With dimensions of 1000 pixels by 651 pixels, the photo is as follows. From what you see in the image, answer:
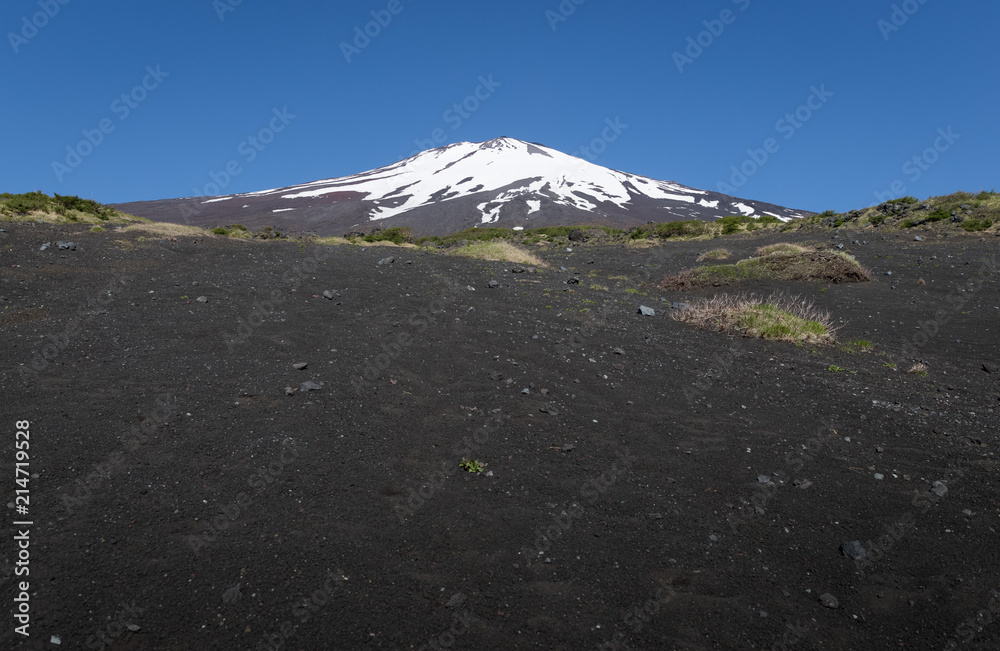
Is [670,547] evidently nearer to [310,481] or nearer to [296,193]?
[310,481]

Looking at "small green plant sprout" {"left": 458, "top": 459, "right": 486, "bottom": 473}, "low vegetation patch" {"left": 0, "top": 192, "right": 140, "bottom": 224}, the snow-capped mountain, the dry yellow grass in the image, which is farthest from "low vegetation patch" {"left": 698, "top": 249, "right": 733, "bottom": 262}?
the snow-capped mountain

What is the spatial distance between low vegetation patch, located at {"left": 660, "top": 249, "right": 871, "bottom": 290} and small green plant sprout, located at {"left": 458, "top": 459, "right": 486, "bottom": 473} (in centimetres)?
1188

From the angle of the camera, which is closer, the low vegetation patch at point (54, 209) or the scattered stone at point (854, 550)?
the scattered stone at point (854, 550)

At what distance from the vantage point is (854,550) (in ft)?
13.0

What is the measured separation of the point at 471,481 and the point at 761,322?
7659mm

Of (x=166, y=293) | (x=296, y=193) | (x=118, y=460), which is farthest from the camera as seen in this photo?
(x=296, y=193)

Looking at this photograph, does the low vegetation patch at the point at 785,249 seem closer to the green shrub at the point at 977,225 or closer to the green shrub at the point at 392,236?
the green shrub at the point at 977,225

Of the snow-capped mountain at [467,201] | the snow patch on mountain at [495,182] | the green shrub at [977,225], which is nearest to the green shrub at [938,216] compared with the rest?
the green shrub at [977,225]

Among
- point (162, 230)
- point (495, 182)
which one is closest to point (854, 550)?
point (162, 230)

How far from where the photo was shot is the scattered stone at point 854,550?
393 centimetres

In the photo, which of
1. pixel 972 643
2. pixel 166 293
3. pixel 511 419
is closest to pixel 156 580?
pixel 511 419

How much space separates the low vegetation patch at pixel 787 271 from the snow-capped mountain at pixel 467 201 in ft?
141

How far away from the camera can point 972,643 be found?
317cm

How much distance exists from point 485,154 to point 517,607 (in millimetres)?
138848
